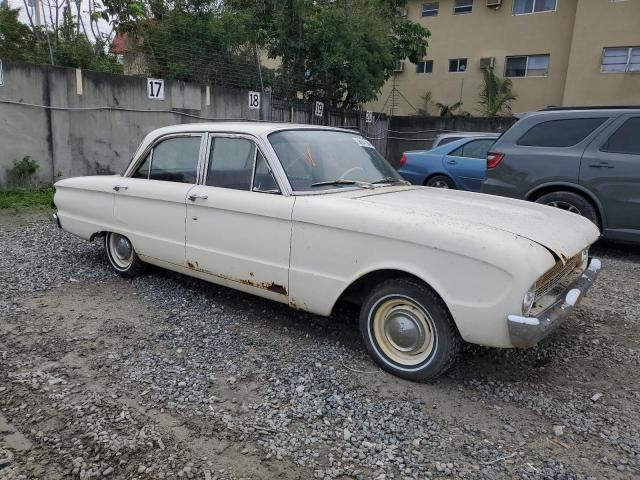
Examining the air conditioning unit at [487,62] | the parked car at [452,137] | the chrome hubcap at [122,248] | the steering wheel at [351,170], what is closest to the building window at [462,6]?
the air conditioning unit at [487,62]

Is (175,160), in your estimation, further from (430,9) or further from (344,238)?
(430,9)

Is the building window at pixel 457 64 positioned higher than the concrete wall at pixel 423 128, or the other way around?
the building window at pixel 457 64

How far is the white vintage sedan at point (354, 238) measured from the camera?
9.39 ft

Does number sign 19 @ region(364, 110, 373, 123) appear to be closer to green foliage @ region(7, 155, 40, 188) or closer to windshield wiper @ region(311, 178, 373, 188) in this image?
green foliage @ region(7, 155, 40, 188)

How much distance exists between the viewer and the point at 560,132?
20.9 feet

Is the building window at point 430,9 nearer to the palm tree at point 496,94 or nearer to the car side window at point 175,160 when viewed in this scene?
the palm tree at point 496,94

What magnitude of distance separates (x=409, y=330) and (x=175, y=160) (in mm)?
2721

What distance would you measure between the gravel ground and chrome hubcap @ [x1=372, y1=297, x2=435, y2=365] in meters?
0.18

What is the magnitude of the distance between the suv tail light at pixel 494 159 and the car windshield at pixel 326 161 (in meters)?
2.83

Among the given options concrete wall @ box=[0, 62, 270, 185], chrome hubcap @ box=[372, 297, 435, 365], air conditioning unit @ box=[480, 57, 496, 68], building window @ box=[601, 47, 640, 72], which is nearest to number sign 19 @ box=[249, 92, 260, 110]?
concrete wall @ box=[0, 62, 270, 185]

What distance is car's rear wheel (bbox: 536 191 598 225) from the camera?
240 inches

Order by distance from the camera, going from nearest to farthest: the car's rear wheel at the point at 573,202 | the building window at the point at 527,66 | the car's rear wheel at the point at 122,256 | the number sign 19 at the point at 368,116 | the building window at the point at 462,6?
the car's rear wheel at the point at 122,256, the car's rear wheel at the point at 573,202, the number sign 19 at the point at 368,116, the building window at the point at 527,66, the building window at the point at 462,6

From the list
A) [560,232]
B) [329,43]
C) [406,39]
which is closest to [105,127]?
[329,43]

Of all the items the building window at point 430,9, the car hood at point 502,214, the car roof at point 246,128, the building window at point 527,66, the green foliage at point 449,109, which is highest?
the building window at point 430,9
